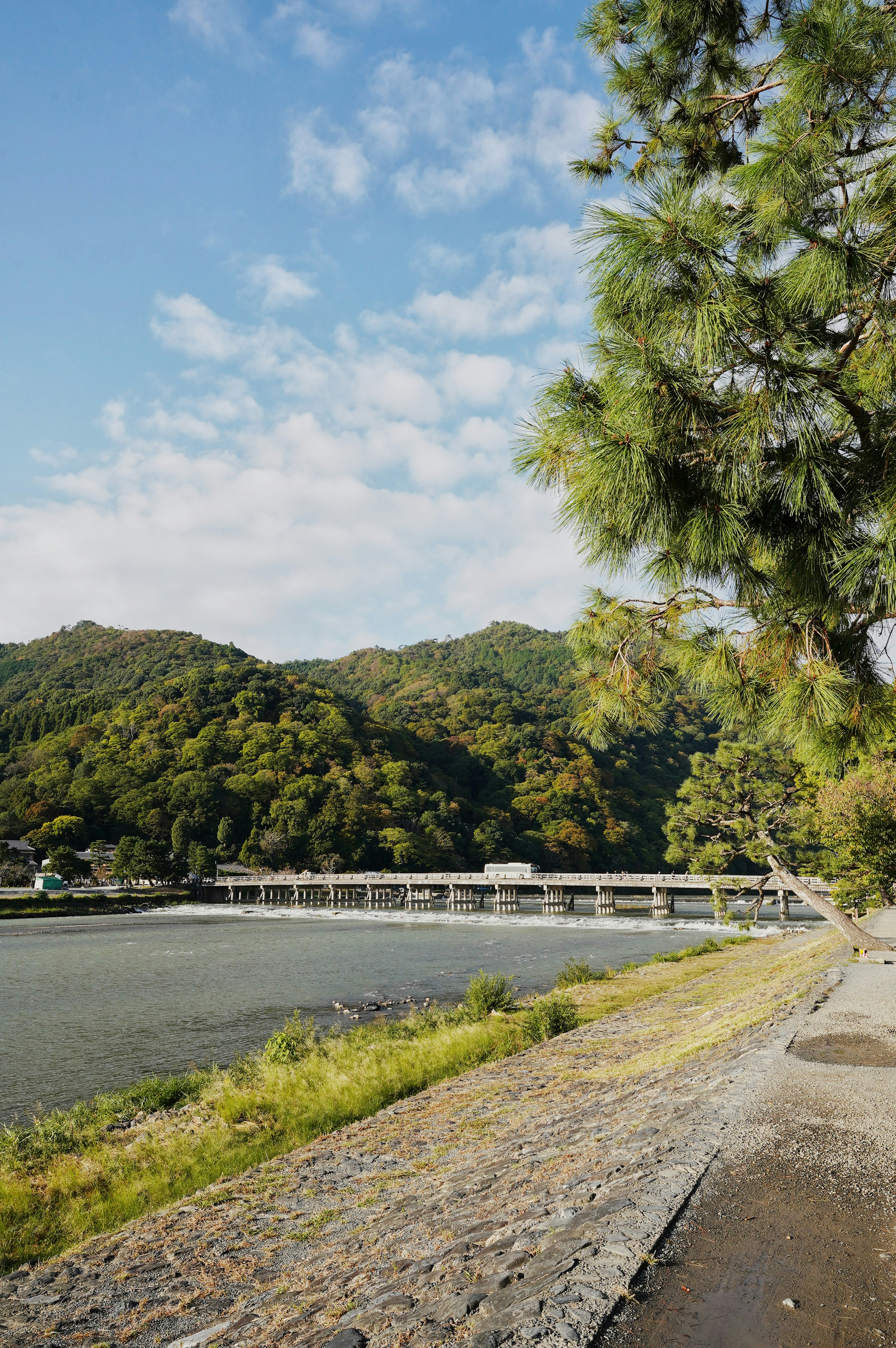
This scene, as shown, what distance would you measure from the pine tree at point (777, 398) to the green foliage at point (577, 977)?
16695 millimetres

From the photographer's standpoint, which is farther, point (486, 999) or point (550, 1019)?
point (486, 999)

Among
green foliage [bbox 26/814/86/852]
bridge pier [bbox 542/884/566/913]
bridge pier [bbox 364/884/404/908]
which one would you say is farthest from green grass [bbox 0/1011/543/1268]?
green foliage [bbox 26/814/86/852]

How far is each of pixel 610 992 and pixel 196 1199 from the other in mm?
12765

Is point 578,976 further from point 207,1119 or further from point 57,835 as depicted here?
point 57,835

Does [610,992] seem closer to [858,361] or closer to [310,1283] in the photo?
[310,1283]

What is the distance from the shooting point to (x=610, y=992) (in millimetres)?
17984

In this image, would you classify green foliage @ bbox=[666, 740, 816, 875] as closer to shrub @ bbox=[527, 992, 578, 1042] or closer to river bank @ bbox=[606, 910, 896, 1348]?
shrub @ bbox=[527, 992, 578, 1042]

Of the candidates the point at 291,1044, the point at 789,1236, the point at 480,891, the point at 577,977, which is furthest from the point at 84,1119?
the point at 480,891

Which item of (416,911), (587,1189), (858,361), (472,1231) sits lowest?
(416,911)

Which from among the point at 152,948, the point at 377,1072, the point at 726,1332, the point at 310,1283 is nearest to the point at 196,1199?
the point at 310,1283

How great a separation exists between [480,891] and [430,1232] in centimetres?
7659

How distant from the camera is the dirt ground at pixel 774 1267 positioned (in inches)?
105

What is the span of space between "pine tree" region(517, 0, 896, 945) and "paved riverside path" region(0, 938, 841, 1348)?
9.68 feet

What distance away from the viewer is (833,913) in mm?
18109
